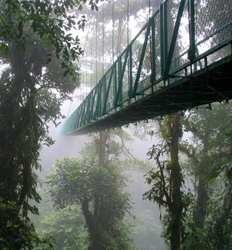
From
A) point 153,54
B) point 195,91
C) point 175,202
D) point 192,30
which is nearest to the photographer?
point 192,30

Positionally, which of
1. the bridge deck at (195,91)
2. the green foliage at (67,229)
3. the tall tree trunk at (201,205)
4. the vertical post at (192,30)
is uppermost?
the vertical post at (192,30)

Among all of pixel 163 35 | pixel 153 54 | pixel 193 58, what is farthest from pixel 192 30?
pixel 153 54

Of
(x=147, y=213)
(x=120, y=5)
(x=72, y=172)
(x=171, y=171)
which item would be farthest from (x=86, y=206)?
(x=147, y=213)

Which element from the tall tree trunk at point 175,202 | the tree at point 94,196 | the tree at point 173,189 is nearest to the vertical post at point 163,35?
the tree at point 173,189

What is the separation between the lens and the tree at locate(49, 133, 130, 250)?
44.1 feet

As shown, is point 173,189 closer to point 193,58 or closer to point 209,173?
point 209,173

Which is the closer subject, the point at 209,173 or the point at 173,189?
the point at 173,189

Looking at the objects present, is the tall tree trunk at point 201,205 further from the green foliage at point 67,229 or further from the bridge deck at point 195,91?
the green foliage at point 67,229

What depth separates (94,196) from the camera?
13.9 metres

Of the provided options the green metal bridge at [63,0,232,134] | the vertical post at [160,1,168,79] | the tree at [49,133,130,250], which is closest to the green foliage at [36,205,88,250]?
the tree at [49,133,130,250]

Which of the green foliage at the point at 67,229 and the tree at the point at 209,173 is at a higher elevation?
the tree at the point at 209,173

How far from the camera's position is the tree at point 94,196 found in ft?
44.1

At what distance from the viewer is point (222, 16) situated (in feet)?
9.93

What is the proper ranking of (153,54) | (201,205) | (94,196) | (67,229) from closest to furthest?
(153,54)
(201,205)
(94,196)
(67,229)
